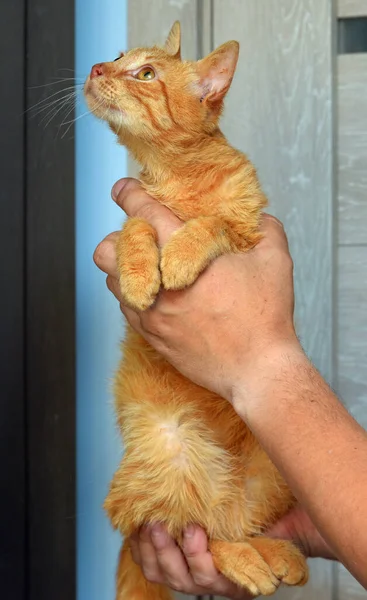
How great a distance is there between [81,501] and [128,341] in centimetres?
59

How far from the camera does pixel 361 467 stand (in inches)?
26.8

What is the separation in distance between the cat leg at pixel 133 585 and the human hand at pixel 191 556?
2.0 inches

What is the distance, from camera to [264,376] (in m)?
0.80

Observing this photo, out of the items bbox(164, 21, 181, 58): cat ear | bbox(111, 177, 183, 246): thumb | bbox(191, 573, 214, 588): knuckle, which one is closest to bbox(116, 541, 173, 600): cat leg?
bbox(191, 573, 214, 588): knuckle

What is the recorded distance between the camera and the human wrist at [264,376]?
789mm

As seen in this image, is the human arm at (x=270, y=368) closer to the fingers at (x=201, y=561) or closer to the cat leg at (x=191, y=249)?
the cat leg at (x=191, y=249)

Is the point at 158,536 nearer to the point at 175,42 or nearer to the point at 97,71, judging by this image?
the point at 97,71

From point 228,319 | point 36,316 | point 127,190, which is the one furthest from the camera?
point 36,316

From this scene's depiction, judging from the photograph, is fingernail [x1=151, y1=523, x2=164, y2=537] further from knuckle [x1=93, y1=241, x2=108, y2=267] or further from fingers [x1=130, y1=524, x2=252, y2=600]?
knuckle [x1=93, y1=241, x2=108, y2=267]

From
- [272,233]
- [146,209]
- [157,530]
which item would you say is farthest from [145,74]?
[157,530]

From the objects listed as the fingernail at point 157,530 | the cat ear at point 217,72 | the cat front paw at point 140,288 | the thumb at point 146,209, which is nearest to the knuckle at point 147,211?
the thumb at point 146,209

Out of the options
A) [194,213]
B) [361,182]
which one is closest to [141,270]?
[194,213]

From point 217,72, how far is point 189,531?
2.50ft

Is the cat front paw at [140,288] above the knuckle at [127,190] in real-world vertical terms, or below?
below
